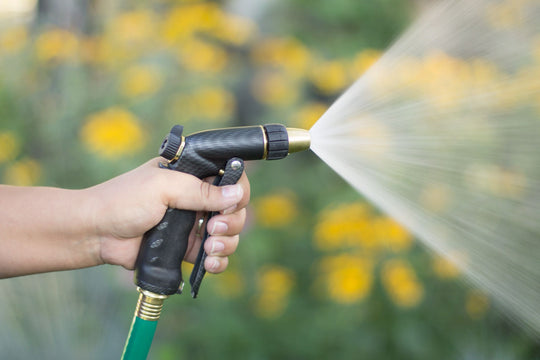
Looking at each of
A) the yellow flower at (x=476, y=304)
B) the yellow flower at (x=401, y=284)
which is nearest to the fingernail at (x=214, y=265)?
the yellow flower at (x=401, y=284)

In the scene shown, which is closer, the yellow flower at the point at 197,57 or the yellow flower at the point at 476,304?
the yellow flower at the point at 476,304

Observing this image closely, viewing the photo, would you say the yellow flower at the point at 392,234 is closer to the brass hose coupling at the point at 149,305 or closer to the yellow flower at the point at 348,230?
the yellow flower at the point at 348,230

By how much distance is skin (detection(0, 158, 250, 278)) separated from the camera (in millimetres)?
1227

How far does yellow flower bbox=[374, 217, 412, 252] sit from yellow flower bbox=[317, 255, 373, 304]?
11 centimetres

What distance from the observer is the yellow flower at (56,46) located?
8.95 ft

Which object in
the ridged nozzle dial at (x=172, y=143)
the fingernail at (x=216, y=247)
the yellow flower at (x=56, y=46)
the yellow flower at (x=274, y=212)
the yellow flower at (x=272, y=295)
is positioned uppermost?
the yellow flower at (x=56, y=46)

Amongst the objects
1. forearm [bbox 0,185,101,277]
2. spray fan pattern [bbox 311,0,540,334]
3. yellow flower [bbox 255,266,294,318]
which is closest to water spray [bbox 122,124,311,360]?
forearm [bbox 0,185,101,277]

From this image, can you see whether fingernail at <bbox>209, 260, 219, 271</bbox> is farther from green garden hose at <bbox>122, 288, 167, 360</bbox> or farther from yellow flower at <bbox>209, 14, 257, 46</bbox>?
yellow flower at <bbox>209, 14, 257, 46</bbox>

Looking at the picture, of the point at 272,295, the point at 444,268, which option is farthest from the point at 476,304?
the point at 272,295

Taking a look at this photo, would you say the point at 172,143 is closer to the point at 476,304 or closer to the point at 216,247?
the point at 216,247

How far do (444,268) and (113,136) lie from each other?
1.38m

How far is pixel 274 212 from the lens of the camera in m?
2.43

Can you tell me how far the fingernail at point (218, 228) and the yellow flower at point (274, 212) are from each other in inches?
43.7

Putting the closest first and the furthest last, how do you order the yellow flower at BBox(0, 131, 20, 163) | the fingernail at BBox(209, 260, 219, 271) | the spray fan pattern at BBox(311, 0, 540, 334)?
the fingernail at BBox(209, 260, 219, 271)
the spray fan pattern at BBox(311, 0, 540, 334)
the yellow flower at BBox(0, 131, 20, 163)
